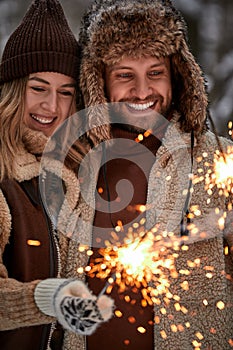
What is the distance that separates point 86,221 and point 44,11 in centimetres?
121

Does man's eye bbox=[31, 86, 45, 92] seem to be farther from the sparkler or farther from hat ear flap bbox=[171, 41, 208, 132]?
the sparkler

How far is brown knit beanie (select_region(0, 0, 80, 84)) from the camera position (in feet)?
10.1

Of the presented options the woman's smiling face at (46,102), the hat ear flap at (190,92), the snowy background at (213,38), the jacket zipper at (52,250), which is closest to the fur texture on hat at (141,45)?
the hat ear flap at (190,92)

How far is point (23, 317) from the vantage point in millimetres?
2488

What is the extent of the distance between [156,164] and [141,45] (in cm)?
62

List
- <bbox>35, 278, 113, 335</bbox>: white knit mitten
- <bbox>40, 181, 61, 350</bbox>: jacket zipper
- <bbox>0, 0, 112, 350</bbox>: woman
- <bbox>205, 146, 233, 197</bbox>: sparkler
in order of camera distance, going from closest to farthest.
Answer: <bbox>35, 278, 113, 335</bbox>: white knit mitten → <bbox>0, 0, 112, 350</bbox>: woman → <bbox>40, 181, 61, 350</bbox>: jacket zipper → <bbox>205, 146, 233, 197</bbox>: sparkler

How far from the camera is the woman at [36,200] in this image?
2.40m

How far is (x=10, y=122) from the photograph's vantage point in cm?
298

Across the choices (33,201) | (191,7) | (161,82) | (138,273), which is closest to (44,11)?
(161,82)

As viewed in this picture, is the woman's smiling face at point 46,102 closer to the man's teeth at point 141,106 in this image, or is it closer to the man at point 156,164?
the man at point 156,164

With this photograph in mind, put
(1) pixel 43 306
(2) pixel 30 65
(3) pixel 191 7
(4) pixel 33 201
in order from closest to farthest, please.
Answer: (1) pixel 43 306
(4) pixel 33 201
(2) pixel 30 65
(3) pixel 191 7

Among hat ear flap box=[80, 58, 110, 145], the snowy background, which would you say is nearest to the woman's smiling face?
hat ear flap box=[80, 58, 110, 145]

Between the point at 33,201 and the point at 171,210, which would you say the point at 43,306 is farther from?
the point at 171,210

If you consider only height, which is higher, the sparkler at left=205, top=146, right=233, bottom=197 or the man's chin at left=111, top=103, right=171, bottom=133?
the man's chin at left=111, top=103, right=171, bottom=133
